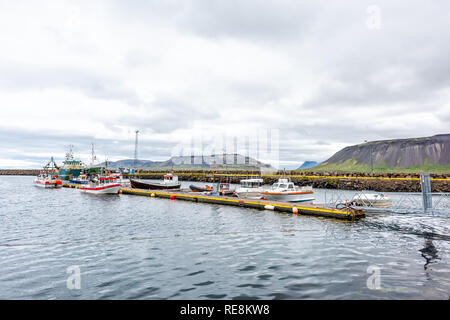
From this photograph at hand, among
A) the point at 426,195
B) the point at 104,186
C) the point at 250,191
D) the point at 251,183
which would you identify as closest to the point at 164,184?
the point at 104,186

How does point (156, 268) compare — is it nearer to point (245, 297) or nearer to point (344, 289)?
point (245, 297)

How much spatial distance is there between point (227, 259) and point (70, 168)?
11824 cm

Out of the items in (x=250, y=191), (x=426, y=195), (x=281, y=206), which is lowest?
(x=281, y=206)

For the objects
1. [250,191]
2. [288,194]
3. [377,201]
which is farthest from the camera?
[250,191]

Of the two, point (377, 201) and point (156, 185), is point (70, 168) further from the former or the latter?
point (377, 201)

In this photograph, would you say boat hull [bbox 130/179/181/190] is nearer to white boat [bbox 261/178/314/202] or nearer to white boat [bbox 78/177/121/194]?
white boat [bbox 78/177/121/194]

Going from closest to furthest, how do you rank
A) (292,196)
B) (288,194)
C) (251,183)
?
(288,194) < (292,196) < (251,183)

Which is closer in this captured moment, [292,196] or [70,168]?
[292,196]

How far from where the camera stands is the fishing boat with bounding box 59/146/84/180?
362ft

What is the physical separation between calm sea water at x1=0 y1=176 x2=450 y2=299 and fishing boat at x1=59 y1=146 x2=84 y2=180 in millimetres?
96129

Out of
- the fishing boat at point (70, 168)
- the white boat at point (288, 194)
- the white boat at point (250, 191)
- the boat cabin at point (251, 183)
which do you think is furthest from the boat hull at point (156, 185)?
the fishing boat at point (70, 168)

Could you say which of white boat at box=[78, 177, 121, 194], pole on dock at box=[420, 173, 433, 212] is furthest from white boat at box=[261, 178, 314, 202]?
white boat at box=[78, 177, 121, 194]

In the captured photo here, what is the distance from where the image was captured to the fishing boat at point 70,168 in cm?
11044

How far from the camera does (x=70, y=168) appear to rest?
11125cm
